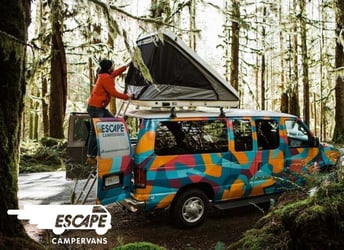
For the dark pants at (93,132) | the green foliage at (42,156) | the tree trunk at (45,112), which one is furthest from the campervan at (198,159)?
the tree trunk at (45,112)

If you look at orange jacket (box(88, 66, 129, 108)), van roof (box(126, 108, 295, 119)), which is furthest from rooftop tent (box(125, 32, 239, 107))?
orange jacket (box(88, 66, 129, 108))

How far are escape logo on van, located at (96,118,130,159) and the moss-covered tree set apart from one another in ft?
5.01

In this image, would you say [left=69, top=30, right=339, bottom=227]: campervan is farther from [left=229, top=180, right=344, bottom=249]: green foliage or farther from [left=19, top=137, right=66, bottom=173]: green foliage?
[left=19, top=137, right=66, bottom=173]: green foliage

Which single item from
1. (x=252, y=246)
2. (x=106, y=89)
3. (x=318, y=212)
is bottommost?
(x=252, y=246)

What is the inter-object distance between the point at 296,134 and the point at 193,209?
9.59 feet

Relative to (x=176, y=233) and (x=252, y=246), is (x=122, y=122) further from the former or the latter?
(x=252, y=246)

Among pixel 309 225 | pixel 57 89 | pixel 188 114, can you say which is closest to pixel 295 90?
pixel 57 89

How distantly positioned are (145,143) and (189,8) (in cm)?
760

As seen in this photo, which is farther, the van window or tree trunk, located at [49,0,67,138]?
tree trunk, located at [49,0,67,138]

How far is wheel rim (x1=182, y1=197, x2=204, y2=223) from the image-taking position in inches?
259

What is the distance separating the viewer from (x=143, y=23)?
537 centimetres

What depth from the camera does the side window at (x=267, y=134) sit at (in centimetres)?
730

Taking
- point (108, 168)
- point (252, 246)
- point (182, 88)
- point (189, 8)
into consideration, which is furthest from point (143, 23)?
point (189, 8)

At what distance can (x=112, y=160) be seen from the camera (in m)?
5.70
